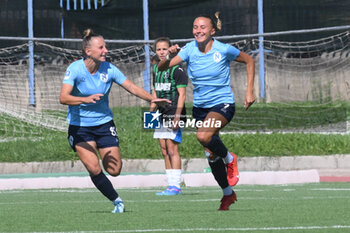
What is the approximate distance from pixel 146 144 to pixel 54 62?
16.9ft

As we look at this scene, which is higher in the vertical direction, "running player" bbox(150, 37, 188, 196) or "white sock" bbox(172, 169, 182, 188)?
"running player" bbox(150, 37, 188, 196)

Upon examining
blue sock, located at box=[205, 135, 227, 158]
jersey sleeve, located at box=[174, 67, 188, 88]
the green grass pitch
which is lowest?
the green grass pitch

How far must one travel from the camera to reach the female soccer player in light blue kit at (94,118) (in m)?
10.5

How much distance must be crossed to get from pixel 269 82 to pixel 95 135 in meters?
14.6

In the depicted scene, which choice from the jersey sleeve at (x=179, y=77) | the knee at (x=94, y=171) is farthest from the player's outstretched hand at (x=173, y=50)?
the jersey sleeve at (x=179, y=77)

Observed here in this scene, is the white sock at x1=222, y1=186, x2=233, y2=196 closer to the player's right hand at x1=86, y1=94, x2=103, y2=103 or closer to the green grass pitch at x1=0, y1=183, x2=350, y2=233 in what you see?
the green grass pitch at x1=0, y1=183, x2=350, y2=233

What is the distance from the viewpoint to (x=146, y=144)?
2027cm

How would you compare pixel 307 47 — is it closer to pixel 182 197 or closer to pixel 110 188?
pixel 182 197

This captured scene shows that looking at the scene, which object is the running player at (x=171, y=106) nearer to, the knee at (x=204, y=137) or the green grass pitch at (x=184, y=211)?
the green grass pitch at (x=184, y=211)

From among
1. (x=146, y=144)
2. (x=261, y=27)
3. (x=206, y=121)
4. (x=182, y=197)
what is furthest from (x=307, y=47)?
(x=206, y=121)

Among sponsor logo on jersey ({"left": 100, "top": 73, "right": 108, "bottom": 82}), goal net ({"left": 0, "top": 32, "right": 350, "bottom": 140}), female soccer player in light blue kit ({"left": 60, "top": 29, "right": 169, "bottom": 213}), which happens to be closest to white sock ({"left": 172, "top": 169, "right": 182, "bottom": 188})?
female soccer player in light blue kit ({"left": 60, "top": 29, "right": 169, "bottom": 213})

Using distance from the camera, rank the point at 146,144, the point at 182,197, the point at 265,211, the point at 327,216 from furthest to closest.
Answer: the point at 146,144
the point at 182,197
the point at 265,211
the point at 327,216

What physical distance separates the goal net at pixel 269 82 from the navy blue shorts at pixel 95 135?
11188mm

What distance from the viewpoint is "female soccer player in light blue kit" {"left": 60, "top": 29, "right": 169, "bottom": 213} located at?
34.5ft
